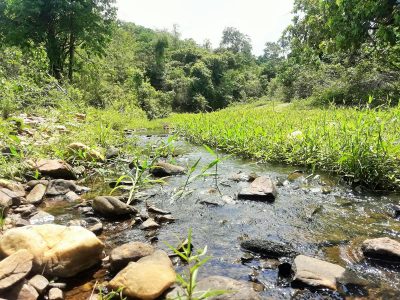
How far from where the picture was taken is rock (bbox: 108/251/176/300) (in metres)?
2.26

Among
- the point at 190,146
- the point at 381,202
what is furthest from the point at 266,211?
the point at 190,146

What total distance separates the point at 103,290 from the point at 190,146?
736 centimetres

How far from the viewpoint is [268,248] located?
9.68 feet

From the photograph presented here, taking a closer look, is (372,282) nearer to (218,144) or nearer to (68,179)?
(68,179)

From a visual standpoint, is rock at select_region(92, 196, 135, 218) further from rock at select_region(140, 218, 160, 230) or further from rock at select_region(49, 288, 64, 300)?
rock at select_region(49, 288, 64, 300)

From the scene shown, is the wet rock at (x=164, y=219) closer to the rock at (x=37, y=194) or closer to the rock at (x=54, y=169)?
the rock at (x=37, y=194)

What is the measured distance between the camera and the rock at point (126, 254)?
270 cm

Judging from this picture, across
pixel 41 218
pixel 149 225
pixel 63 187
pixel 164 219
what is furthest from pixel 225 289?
pixel 63 187

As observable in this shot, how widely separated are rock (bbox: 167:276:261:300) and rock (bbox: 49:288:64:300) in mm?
758

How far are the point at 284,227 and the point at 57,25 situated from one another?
64.3ft

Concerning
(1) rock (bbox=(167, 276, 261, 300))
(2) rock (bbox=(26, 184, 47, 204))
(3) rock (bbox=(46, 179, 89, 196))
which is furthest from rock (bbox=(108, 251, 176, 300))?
(3) rock (bbox=(46, 179, 89, 196))

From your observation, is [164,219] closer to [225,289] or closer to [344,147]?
[225,289]

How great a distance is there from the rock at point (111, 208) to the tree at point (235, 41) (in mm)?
68583

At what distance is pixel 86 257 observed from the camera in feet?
9.05
